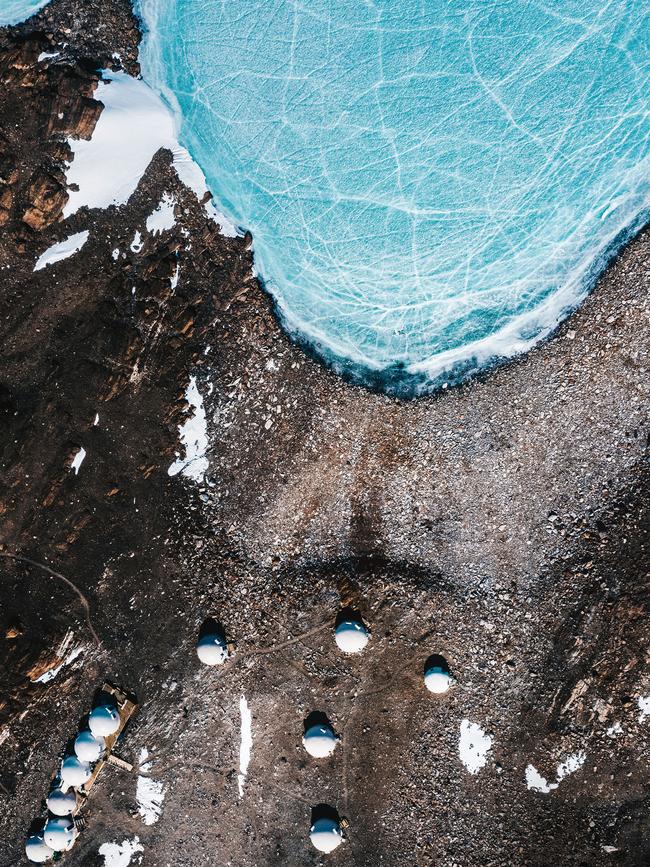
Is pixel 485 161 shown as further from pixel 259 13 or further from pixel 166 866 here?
pixel 166 866

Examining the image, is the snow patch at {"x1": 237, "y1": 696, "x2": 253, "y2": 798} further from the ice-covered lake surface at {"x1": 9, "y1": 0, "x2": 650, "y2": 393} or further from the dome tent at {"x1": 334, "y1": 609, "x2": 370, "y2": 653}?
the ice-covered lake surface at {"x1": 9, "y1": 0, "x2": 650, "y2": 393}

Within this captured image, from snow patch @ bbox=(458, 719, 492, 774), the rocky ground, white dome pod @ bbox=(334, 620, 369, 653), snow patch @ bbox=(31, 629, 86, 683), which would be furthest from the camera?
snow patch @ bbox=(31, 629, 86, 683)

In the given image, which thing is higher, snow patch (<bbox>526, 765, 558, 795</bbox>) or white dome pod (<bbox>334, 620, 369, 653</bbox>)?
white dome pod (<bbox>334, 620, 369, 653</bbox>)

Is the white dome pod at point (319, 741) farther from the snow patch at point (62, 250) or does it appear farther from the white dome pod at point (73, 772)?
the snow patch at point (62, 250)

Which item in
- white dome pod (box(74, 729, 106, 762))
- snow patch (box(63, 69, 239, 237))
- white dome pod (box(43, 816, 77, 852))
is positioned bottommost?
white dome pod (box(43, 816, 77, 852))

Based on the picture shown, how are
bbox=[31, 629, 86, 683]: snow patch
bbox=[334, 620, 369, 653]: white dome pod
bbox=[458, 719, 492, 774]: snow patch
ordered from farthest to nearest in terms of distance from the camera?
bbox=[31, 629, 86, 683]: snow patch
bbox=[458, 719, 492, 774]: snow patch
bbox=[334, 620, 369, 653]: white dome pod

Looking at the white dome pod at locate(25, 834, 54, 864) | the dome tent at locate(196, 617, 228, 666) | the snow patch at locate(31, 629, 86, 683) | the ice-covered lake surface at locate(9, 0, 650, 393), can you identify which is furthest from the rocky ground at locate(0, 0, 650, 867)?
the white dome pod at locate(25, 834, 54, 864)

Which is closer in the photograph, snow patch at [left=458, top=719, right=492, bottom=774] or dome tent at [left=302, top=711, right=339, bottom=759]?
dome tent at [left=302, top=711, right=339, bottom=759]

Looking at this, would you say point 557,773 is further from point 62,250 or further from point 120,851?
point 62,250
